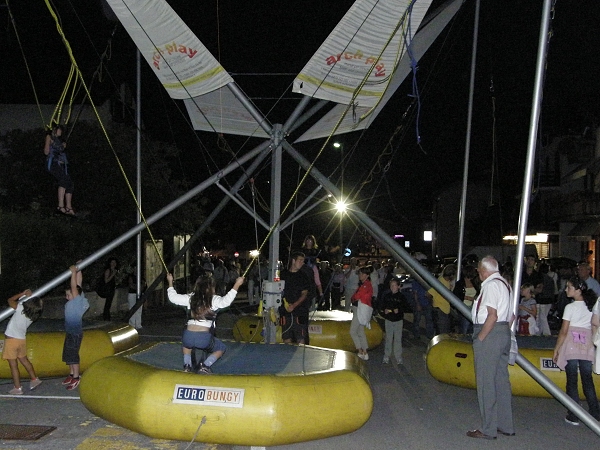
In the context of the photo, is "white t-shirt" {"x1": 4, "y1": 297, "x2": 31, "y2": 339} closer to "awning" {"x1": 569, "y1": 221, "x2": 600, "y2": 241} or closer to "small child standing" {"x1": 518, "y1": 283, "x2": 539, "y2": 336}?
"small child standing" {"x1": 518, "y1": 283, "x2": 539, "y2": 336}

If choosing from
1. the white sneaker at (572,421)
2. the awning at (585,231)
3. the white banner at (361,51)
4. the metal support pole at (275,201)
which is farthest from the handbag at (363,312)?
the awning at (585,231)

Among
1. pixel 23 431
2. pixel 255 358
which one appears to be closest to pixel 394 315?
pixel 255 358

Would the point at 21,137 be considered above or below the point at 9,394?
above

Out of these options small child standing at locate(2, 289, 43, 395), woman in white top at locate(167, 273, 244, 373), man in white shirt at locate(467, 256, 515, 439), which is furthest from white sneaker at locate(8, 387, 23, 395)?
man in white shirt at locate(467, 256, 515, 439)

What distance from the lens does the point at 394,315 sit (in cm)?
1245

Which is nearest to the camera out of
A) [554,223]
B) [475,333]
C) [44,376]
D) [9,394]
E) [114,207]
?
[475,333]

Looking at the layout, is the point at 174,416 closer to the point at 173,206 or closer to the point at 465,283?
the point at 173,206

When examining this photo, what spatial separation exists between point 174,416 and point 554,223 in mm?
41499

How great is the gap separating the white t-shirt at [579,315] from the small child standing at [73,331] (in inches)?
249

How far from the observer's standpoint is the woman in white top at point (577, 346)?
8250 millimetres

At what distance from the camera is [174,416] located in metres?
7.07

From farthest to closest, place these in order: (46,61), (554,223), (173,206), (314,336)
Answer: (554,223) → (46,61) → (314,336) → (173,206)

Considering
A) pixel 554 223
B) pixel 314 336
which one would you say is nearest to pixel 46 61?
pixel 314 336

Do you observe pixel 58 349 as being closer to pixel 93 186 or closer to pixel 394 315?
pixel 394 315
